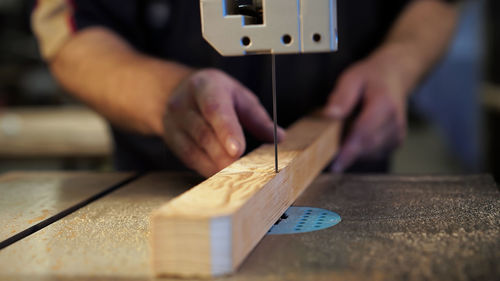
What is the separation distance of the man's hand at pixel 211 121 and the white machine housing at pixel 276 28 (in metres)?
0.25

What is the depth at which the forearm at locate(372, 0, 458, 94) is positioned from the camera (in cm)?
167

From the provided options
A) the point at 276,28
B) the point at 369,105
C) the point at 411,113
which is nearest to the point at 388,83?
the point at 369,105

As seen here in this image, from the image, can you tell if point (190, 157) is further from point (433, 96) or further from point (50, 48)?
point (433, 96)

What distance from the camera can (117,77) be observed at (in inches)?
Answer: 59.8

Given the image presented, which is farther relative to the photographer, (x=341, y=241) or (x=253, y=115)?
(x=253, y=115)

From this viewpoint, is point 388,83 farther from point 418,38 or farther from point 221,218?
point 221,218

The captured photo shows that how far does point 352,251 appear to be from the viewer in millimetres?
718

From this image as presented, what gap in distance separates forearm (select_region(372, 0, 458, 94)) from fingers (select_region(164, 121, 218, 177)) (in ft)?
2.56

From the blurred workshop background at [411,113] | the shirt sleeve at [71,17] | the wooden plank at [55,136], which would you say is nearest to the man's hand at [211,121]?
the shirt sleeve at [71,17]

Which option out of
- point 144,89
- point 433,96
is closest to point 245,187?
point 144,89

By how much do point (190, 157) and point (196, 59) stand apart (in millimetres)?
665

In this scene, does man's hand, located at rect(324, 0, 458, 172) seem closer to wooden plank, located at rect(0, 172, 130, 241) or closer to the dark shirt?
the dark shirt

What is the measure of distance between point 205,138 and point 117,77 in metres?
0.57

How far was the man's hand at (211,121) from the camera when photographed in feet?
3.36
